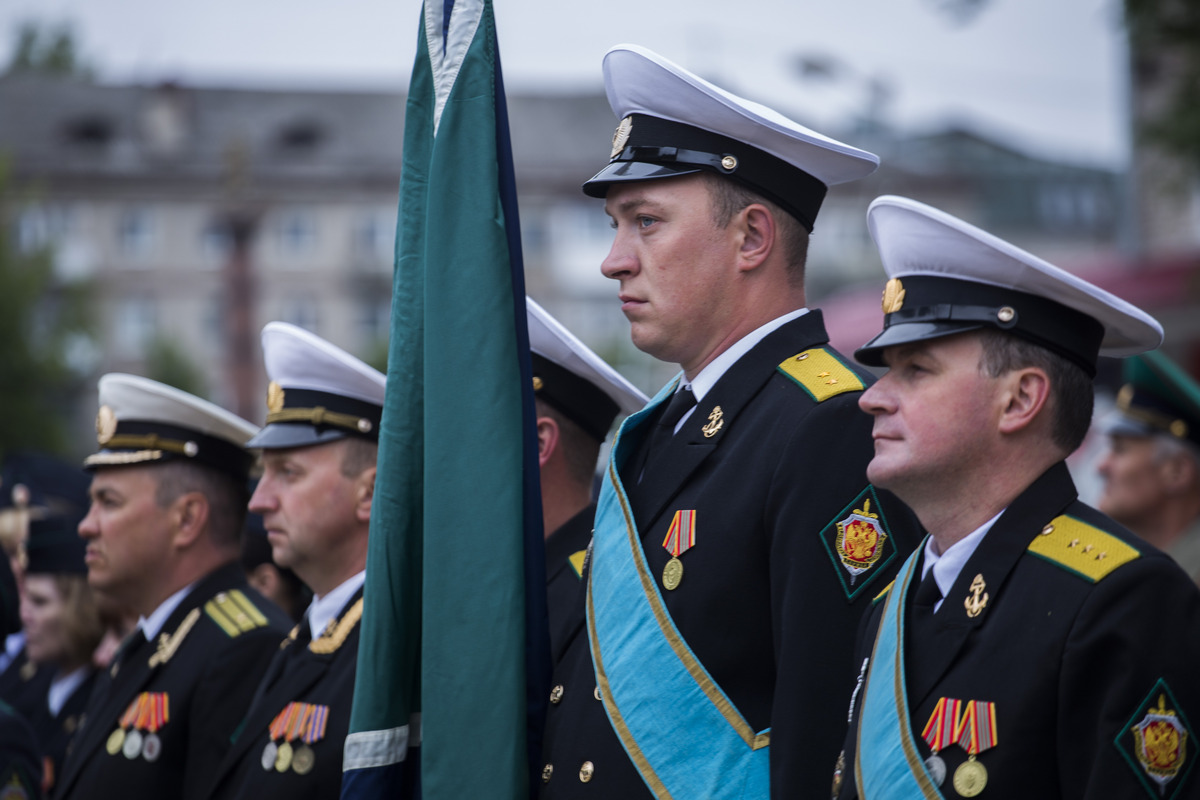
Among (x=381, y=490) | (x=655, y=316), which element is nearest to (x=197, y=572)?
(x=381, y=490)

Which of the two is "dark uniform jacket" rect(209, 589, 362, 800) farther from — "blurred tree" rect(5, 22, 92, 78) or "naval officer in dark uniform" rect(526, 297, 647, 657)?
"blurred tree" rect(5, 22, 92, 78)

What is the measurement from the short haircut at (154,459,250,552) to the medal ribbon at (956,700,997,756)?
11.5 ft

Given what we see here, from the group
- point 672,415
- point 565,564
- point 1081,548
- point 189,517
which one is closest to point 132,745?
point 189,517

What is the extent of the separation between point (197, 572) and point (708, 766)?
3010 millimetres

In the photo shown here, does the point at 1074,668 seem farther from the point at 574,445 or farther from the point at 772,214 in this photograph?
the point at 574,445

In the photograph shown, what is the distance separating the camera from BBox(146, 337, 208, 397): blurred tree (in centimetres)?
4416

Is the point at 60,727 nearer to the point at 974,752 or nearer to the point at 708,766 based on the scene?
the point at 708,766

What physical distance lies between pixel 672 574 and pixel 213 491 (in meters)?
2.89

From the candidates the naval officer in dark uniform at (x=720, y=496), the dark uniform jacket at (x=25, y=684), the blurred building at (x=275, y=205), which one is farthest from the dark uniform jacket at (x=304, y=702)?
the blurred building at (x=275, y=205)

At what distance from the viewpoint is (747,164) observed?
3129 millimetres

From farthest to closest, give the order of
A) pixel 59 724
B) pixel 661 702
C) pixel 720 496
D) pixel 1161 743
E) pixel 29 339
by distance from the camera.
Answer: pixel 29 339 < pixel 59 724 < pixel 720 496 < pixel 661 702 < pixel 1161 743

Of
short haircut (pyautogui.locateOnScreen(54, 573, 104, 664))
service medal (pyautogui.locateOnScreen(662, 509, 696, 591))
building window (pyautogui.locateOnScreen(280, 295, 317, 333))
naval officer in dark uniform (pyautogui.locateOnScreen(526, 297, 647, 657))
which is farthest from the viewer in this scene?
building window (pyautogui.locateOnScreen(280, 295, 317, 333))

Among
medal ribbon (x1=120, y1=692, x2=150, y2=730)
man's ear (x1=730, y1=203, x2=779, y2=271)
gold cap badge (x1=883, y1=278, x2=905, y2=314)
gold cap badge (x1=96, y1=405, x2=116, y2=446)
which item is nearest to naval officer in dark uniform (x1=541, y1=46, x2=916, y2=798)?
man's ear (x1=730, y1=203, x2=779, y2=271)

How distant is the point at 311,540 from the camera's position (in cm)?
448
